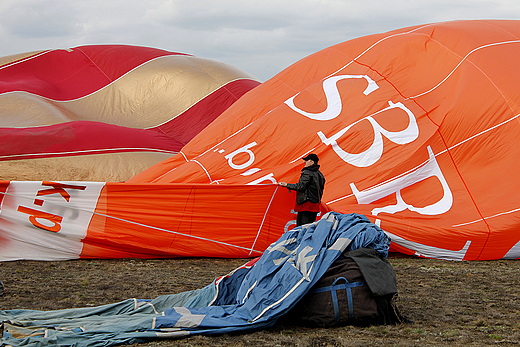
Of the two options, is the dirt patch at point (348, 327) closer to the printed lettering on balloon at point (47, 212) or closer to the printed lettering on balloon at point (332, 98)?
the printed lettering on balloon at point (47, 212)

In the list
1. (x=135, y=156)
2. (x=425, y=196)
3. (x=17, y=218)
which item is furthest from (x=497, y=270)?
(x=135, y=156)

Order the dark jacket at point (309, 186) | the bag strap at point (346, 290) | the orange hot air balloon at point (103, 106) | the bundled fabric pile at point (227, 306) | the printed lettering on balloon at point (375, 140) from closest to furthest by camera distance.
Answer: the bundled fabric pile at point (227, 306) → the bag strap at point (346, 290) → the dark jacket at point (309, 186) → the printed lettering on balloon at point (375, 140) → the orange hot air balloon at point (103, 106)

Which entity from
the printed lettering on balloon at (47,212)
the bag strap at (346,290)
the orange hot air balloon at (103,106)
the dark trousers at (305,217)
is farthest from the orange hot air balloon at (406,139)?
the orange hot air balloon at (103,106)

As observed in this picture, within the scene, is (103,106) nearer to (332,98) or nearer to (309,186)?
(332,98)

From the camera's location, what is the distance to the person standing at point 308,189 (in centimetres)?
492

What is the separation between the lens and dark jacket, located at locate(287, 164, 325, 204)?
4914mm

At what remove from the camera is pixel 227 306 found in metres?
3.30

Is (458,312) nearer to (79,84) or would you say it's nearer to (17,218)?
(17,218)

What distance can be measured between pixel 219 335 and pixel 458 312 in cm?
162

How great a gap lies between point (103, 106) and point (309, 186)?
7228 mm

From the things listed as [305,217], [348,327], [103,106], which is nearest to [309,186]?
[305,217]

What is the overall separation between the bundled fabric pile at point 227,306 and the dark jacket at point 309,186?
53.1 inches

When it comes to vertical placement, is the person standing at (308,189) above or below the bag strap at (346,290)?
above

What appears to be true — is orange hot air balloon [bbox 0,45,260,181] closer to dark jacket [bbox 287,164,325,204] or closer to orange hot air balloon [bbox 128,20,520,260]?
orange hot air balloon [bbox 128,20,520,260]
